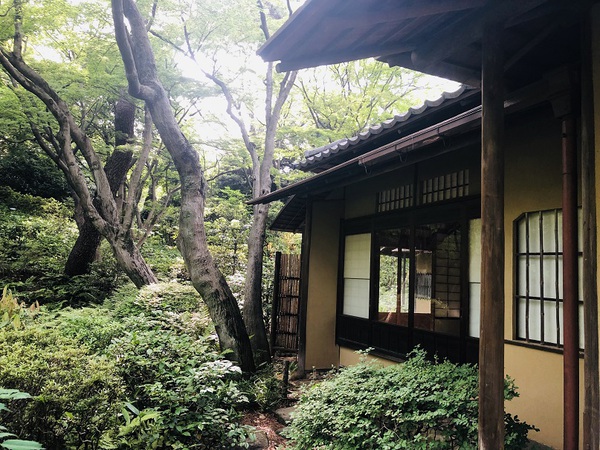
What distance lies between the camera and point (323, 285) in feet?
27.3

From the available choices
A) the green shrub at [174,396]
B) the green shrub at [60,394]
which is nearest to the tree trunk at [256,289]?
the green shrub at [174,396]

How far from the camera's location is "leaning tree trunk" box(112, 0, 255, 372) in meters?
7.21

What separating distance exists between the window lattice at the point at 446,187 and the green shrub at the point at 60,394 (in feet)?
15.2

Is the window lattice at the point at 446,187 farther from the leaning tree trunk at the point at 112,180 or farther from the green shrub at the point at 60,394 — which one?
the leaning tree trunk at the point at 112,180

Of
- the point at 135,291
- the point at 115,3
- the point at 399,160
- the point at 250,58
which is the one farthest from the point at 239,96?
the point at 399,160

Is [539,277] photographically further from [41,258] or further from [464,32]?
[41,258]

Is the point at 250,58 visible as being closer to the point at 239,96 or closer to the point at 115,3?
the point at 239,96

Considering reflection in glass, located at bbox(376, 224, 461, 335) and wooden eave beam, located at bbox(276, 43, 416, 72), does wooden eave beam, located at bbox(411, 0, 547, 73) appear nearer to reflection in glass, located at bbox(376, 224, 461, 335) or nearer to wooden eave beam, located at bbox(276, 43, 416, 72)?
wooden eave beam, located at bbox(276, 43, 416, 72)

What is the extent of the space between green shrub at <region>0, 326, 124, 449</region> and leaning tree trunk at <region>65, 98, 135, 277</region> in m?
9.54

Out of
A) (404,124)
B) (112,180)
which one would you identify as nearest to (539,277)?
(404,124)

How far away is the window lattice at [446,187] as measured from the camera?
5.64 metres

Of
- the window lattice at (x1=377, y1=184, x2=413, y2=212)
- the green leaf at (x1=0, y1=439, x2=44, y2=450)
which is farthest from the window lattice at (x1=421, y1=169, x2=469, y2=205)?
the green leaf at (x1=0, y1=439, x2=44, y2=450)

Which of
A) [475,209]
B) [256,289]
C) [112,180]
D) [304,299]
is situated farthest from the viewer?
[112,180]

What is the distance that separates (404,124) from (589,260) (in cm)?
352
